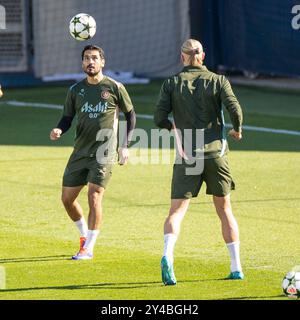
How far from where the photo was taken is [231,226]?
10.1 meters

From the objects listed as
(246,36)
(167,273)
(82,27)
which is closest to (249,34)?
(246,36)

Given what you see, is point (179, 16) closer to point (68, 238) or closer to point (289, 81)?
point (289, 81)

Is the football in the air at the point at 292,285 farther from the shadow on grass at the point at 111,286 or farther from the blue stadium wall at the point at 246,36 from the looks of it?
the blue stadium wall at the point at 246,36

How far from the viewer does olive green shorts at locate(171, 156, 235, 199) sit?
10047mm

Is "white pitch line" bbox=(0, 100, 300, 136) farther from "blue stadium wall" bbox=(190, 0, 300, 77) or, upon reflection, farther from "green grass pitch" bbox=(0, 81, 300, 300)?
"blue stadium wall" bbox=(190, 0, 300, 77)

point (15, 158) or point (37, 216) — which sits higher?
point (15, 158)

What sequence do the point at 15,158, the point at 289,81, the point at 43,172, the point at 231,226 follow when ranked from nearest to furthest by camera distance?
1. the point at 231,226
2. the point at 43,172
3. the point at 15,158
4. the point at 289,81

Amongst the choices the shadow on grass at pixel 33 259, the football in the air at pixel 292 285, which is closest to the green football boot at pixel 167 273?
the football in the air at pixel 292 285

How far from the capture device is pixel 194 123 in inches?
396

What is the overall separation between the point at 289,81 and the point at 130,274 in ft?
55.3

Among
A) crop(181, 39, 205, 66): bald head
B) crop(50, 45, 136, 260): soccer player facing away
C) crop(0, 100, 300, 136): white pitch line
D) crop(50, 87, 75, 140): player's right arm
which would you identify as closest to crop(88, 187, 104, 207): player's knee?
crop(50, 45, 136, 260): soccer player facing away

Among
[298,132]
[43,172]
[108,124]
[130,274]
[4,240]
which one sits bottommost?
[130,274]

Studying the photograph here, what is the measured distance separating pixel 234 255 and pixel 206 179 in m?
0.75
